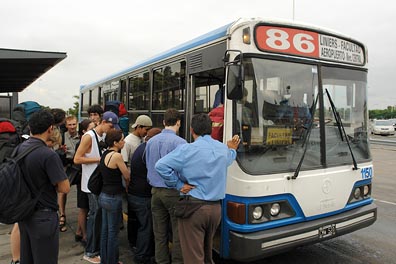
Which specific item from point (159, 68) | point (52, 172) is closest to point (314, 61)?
point (159, 68)

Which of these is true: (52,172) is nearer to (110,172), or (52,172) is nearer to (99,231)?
(110,172)

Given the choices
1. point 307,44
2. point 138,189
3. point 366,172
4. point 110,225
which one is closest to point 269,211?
point 138,189

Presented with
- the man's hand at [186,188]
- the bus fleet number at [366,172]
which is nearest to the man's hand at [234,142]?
the man's hand at [186,188]

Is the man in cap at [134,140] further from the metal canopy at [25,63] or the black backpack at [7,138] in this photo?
the metal canopy at [25,63]

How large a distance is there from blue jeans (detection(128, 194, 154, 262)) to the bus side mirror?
1.64m

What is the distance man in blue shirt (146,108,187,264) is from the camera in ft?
11.5

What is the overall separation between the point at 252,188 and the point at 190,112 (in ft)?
4.83

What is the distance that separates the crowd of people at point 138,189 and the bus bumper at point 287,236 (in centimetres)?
32

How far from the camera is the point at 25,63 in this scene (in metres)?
8.64

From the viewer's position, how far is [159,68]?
5355 mm

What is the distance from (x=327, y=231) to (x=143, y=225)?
212 centimetres

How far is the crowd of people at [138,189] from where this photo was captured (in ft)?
9.14

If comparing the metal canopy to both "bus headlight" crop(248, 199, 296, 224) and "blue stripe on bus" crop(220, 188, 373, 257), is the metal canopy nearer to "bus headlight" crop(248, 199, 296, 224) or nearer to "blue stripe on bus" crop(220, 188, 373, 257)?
"blue stripe on bus" crop(220, 188, 373, 257)

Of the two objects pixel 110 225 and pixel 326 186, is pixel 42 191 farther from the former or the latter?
pixel 326 186
